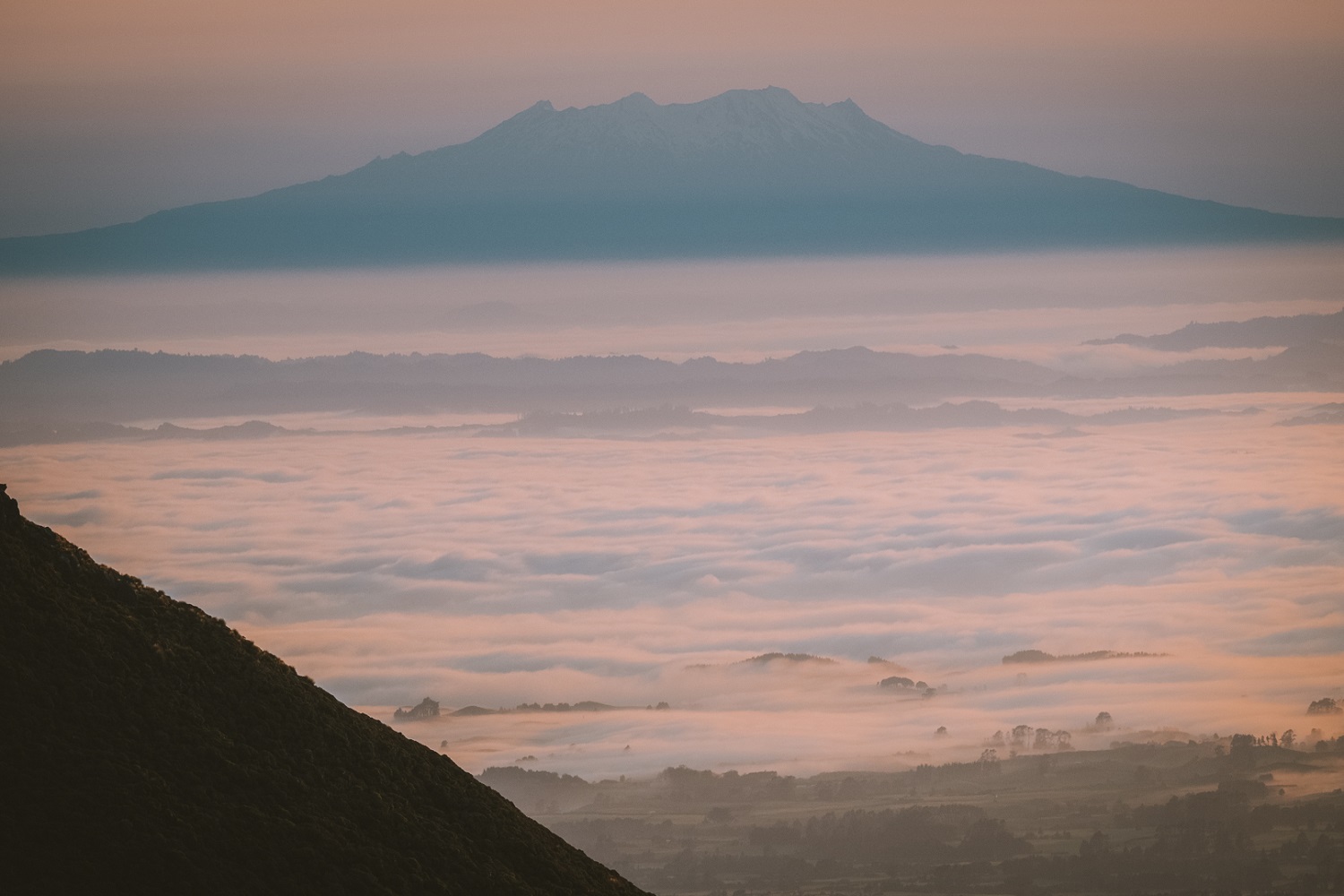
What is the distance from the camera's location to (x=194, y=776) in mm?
12234

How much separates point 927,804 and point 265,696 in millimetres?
119425

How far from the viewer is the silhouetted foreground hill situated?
1116cm

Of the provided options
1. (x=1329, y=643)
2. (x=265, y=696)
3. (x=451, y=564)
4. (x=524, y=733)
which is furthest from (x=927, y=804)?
(x=265, y=696)

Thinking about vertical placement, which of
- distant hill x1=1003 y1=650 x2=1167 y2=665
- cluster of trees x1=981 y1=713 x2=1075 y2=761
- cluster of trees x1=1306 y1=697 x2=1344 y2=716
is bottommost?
cluster of trees x1=981 y1=713 x2=1075 y2=761

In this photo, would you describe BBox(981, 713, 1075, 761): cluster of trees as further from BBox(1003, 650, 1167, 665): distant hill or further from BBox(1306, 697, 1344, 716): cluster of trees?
BBox(1003, 650, 1167, 665): distant hill

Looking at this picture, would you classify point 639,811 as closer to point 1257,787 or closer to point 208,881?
point 1257,787

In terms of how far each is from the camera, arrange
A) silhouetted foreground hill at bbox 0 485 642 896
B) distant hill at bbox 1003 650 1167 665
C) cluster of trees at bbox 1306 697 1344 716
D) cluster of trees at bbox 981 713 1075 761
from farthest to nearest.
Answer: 1. distant hill at bbox 1003 650 1167 665
2. cluster of trees at bbox 1306 697 1344 716
3. cluster of trees at bbox 981 713 1075 761
4. silhouetted foreground hill at bbox 0 485 642 896

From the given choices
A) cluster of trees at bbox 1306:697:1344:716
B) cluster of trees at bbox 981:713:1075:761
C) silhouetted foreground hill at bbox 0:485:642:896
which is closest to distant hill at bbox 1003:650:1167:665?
cluster of trees at bbox 1306:697:1344:716

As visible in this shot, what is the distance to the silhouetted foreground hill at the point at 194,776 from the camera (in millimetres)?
11164

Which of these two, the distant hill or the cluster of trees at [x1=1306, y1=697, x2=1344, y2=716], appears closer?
the cluster of trees at [x1=1306, y1=697, x2=1344, y2=716]

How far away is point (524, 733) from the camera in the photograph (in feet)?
479

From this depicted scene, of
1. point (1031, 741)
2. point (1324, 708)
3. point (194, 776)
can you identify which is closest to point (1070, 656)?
point (1324, 708)

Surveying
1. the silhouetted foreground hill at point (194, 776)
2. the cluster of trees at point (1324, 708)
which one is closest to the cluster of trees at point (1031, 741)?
the cluster of trees at point (1324, 708)

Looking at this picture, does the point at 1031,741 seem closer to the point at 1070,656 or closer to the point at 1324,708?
the point at 1324,708
